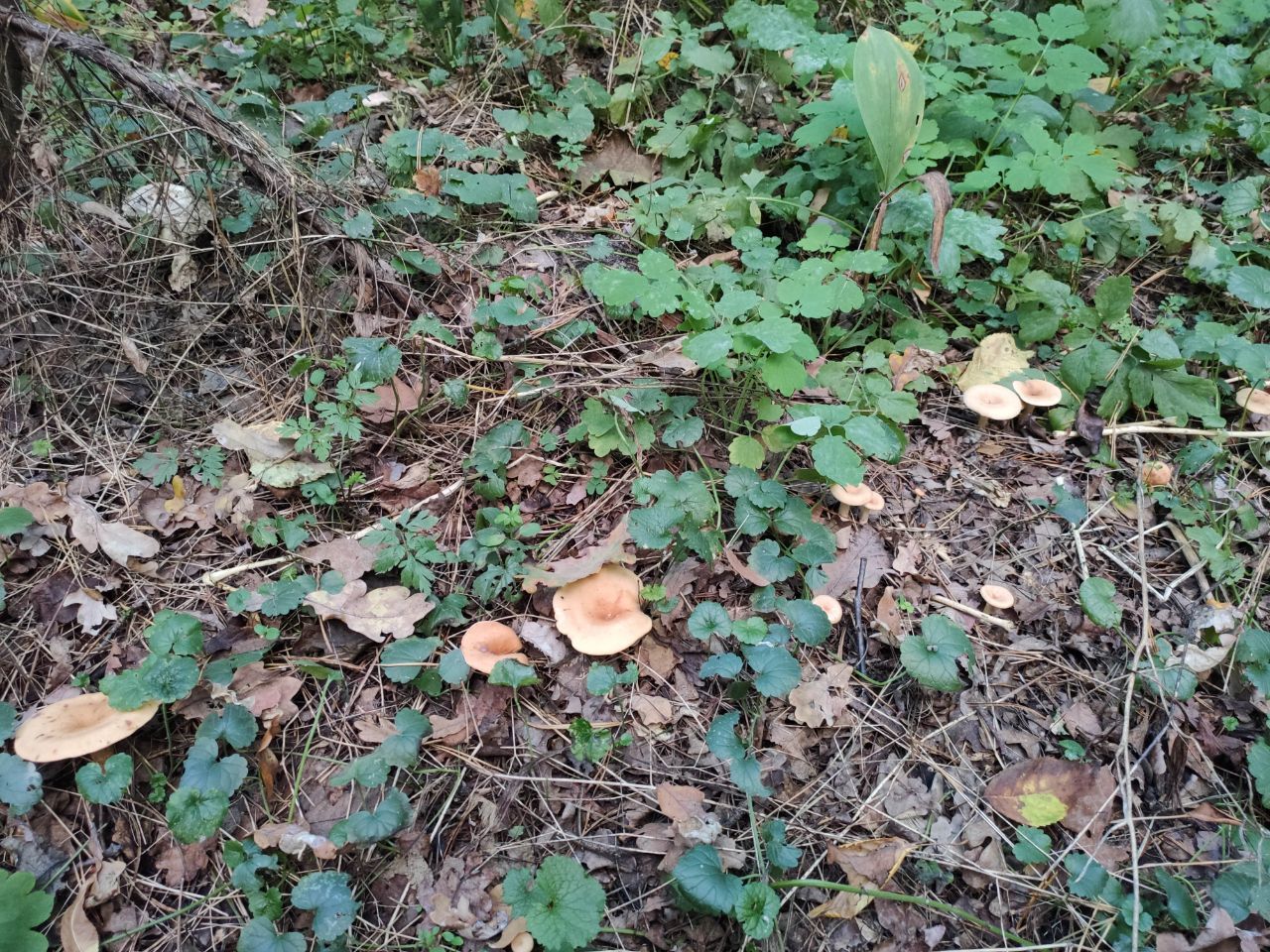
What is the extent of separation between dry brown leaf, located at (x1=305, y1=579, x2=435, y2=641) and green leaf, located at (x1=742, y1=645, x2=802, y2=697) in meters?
0.99

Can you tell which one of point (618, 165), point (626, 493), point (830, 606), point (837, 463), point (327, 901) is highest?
point (618, 165)

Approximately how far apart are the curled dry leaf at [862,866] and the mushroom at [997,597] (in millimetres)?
868

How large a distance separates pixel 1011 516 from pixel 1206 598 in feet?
2.14

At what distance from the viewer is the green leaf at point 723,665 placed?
2.16 m

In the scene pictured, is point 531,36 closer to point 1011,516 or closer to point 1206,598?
point 1011,516

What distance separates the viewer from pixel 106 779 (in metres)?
1.92

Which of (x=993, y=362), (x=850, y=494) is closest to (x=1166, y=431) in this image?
(x=993, y=362)

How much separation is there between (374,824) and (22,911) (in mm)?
806

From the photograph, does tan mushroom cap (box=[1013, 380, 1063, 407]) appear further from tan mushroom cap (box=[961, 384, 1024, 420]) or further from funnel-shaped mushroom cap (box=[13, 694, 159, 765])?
funnel-shaped mushroom cap (box=[13, 694, 159, 765])

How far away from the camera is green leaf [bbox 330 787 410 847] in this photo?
6.16 ft

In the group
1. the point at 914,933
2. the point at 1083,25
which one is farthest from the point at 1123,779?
the point at 1083,25

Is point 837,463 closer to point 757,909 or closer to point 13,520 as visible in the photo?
point 757,909

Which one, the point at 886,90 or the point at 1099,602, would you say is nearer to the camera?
the point at 1099,602

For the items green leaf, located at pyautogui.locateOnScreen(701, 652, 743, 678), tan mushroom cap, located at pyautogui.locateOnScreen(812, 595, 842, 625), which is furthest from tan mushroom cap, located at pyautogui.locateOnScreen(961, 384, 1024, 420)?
green leaf, located at pyautogui.locateOnScreen(701, 652, 743, 678)
